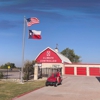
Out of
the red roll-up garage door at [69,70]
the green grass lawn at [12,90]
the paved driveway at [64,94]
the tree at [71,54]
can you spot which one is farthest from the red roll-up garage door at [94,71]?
the tree at [71,54]

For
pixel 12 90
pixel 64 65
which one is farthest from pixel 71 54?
pixel 12 90

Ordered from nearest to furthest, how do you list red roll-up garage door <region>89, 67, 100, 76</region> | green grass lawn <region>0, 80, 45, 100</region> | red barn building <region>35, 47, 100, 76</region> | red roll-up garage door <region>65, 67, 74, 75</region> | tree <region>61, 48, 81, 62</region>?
green grass lawn <region>0, 80, 45, 100</region>, red roll-up garage door <region>89, 67, 100, 76</region>, red barn building <region>35, 47, 100, 76</region>, red roll-up garage door <region>65, 67, 74, 75</region>, tree <region>61, 48, 81, 62</region>

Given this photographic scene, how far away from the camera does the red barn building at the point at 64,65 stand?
52750mm

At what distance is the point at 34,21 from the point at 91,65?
1239 inches

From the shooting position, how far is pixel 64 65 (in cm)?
5488

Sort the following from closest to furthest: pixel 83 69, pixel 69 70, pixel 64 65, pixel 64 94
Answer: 1. pixel 64 94
2. pixel 83 69
3. pixel 69 70
4. pixel 64 65

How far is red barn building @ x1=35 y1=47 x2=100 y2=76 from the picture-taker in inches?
2077

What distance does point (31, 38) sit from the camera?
25688 millimetres

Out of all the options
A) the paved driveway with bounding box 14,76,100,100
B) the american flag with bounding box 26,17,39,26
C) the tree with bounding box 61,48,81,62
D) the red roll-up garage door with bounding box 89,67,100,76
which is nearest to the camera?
the paved driveway with bounding box 14,76,100,100

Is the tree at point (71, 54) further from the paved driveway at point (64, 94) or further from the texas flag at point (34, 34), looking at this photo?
the paved driveway at point (64, 94)

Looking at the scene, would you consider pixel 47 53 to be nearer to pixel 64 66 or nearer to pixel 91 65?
pixel 64 66

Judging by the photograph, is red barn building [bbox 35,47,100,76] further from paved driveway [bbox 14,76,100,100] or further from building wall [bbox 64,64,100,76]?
paved driveway [bbox 14,76,100,100]

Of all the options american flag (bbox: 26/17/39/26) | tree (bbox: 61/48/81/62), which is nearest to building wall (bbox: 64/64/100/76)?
american flag (bbox: 26/17/39/26)

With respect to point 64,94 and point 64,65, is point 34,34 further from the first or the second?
point 64,65
